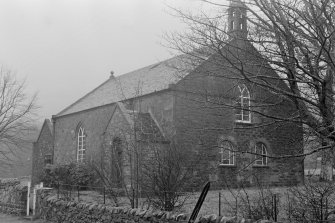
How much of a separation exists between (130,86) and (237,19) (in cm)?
2119

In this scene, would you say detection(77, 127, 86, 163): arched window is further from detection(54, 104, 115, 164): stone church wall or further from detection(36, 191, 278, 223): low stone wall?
detection(36, 191, 278, 223): low stone wall

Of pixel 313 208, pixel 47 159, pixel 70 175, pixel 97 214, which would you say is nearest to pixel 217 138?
pixel 70 175

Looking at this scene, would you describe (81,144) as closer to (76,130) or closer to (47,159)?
(76,130)

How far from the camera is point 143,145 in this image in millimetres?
16844

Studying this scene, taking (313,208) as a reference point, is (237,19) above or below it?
above

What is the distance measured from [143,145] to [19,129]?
25891mm

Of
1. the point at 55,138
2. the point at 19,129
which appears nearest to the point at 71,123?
the point at 55,138

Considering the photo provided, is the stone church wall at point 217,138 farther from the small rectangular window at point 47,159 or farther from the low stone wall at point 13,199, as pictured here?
the small rectangular window at point 47,159

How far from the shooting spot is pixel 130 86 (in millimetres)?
30875

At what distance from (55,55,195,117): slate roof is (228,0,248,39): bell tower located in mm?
11685

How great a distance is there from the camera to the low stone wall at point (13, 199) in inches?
737

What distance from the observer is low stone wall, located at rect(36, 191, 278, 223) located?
10.5 metres

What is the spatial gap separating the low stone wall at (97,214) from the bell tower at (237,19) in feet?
13.8

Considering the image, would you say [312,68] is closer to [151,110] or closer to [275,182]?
[151,110]
